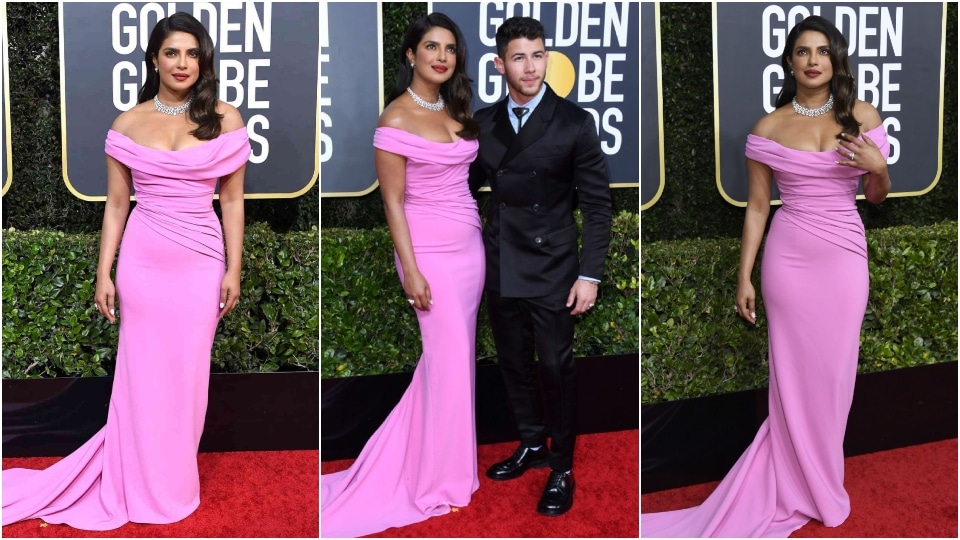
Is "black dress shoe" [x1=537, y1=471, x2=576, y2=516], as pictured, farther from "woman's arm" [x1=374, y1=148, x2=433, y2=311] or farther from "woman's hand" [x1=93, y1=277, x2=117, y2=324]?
"woman's hand" [x1=93, y1=277, x2=117, y2=324]

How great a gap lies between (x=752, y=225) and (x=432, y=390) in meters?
1.43

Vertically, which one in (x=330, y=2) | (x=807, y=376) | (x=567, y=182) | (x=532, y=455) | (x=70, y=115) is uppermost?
(x=330, y=2)

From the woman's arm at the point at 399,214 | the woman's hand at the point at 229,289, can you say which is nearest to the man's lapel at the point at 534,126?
the woman's arm at the point at 399,214

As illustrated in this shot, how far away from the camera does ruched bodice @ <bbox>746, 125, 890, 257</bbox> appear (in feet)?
10.3

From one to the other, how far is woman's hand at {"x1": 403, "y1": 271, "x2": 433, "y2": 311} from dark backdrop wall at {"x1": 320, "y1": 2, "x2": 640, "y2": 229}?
1.77 ft

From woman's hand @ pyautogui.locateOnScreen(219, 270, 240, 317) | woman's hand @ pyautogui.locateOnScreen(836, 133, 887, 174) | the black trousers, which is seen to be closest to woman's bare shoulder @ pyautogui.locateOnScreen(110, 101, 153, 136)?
woman's hand @ pyautogui.locateOnScreen(219, 270, 240, 317)

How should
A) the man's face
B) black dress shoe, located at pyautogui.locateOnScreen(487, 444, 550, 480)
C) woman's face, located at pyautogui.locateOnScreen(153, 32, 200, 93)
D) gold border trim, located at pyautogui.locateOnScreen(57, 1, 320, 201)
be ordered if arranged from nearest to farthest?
woman's face, located at pyautogui.locateOnScreen(153, 32, 200, 93) → the man's face → gold border trim, located at pyautogui.locateOnScreen(57, 1, 320, 201) → black dress shoe, located at pyautogui.locateOnScreen(487, 444, 550, 480)

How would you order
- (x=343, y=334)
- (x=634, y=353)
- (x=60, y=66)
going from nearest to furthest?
1. (x=60, y=66)
2. (x=343, y=334)
3. (x=634, y=353)

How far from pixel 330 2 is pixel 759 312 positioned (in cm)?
229

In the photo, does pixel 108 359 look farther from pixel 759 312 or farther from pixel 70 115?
pixel 759 312

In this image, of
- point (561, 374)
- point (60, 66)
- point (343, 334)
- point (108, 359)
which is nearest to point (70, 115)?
point (60, 66)

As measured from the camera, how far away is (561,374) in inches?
134

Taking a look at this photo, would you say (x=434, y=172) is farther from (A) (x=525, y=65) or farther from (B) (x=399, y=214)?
(A) (x=525, y=65)

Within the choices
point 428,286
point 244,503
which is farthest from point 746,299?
point 244,503
